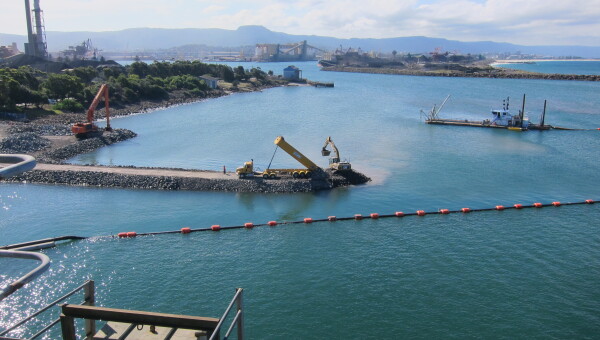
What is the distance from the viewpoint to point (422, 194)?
2253 centimetres

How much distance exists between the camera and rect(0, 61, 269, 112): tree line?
127ft

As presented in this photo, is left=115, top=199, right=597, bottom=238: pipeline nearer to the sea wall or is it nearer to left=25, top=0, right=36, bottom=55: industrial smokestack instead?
the sea wall

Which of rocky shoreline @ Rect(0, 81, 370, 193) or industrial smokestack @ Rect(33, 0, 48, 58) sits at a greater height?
industrial smokestack @ Rect(33, 0, 48, 58)

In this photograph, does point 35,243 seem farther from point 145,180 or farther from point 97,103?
point 97,103

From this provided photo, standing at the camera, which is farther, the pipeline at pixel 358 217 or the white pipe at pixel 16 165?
the pipeline at pixel 358 217

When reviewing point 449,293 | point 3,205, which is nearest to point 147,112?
point 3,205

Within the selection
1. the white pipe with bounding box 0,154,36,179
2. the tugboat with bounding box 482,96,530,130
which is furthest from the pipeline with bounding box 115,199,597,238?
the tugboat with bounding box 482,96,530,130

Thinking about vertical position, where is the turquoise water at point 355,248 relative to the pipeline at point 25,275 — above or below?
below

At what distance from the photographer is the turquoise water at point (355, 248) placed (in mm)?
11984

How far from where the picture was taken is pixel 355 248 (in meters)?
16.1

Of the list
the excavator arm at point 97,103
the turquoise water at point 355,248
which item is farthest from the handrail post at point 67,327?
the excavator arm at point 97,103

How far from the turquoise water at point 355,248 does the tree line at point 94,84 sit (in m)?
12.9

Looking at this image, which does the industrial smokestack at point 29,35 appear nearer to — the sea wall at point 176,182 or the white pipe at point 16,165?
the sea wall at point 176,182

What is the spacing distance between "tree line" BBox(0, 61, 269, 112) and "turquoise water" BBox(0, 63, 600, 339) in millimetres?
12893
